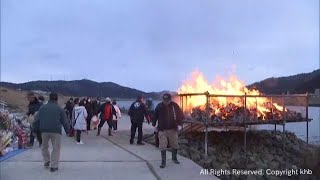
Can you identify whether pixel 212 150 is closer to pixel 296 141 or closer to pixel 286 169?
pixel 286 169

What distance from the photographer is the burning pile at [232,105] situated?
1783 centimetres

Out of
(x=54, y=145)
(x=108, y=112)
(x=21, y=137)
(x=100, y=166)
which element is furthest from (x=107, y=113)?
(x=54, y=145)

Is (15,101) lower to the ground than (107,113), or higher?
higher

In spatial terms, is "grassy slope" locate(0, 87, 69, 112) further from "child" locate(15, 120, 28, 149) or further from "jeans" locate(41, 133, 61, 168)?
"jeans" locate(41, 133, 61, 168)

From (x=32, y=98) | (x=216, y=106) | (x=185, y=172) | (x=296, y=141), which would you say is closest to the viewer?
(x=185, y=172)

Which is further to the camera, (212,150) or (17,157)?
(212,150)

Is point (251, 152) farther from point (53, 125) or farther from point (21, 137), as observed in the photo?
point (53, 125)

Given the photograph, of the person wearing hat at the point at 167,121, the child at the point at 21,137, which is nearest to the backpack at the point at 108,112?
the child at the point at 21,137

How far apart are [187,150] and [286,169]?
10.9 ft

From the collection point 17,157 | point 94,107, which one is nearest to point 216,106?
point 17,157

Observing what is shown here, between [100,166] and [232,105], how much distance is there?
7.35m

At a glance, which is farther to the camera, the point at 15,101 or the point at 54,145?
the point at 15,101

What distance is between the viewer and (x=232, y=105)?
59.9 feet

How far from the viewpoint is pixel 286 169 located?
1667cm
